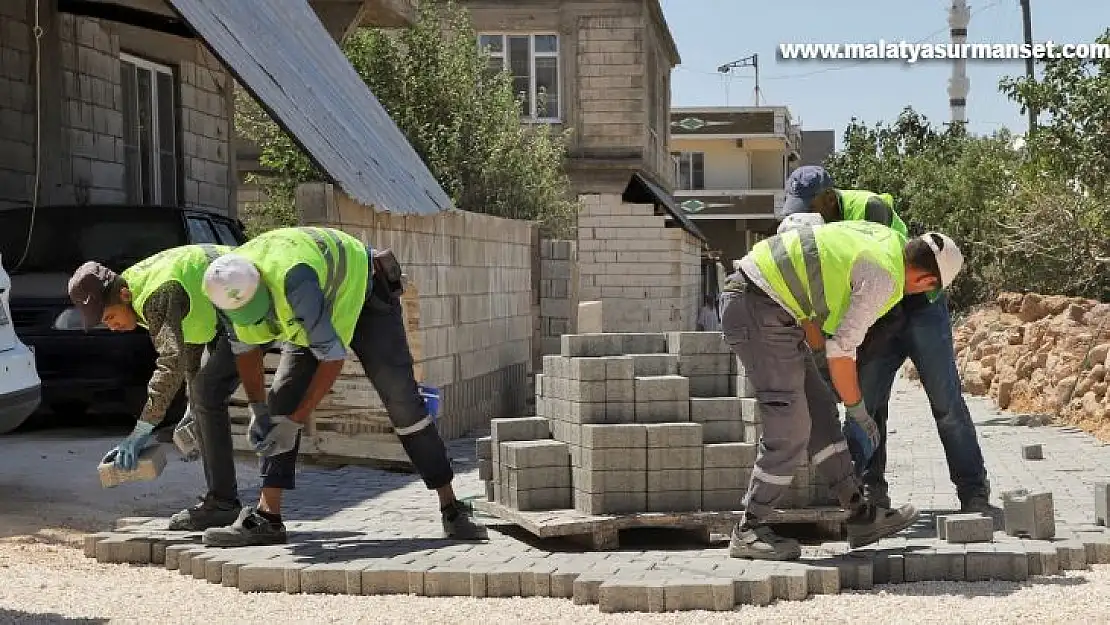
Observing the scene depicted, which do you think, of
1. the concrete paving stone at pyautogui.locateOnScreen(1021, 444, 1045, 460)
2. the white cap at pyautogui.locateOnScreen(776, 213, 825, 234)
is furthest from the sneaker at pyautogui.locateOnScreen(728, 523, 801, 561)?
the concrete paving stone at pyautogui.locateOnScreen(1021, 444, 1045, 460)

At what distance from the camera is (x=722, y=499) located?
23.4 ft

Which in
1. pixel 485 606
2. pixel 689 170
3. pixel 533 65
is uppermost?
pixel 689 170

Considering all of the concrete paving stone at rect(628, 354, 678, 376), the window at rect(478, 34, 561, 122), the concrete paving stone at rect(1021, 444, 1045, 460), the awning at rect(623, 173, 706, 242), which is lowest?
the concrete paving stone at rect(1021, 444, 1045, 460)

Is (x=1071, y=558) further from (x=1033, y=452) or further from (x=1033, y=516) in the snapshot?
(x=1033, y=452)

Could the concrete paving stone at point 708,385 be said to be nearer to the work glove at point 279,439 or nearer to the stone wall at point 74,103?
the work glove at point 279,439

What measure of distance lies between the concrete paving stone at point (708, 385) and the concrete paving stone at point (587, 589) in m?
1.67

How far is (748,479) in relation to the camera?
7.15 meters

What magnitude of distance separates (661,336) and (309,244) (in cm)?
188

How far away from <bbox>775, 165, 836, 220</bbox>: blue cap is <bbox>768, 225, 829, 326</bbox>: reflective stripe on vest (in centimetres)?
79

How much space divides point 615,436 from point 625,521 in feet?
1.25

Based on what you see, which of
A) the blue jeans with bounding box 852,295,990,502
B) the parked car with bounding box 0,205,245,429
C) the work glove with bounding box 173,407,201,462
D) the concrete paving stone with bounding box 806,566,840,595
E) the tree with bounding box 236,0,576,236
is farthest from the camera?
the tree with bounding box 236,0,576,236

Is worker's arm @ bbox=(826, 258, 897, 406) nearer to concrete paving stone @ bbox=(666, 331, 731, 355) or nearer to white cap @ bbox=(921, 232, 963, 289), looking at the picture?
white cap @ bbox=(921, 232, 963, 289)

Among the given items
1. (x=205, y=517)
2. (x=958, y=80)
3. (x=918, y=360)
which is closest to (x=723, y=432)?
(x=918, y=360)

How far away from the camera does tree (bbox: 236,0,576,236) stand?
20.1 metres
